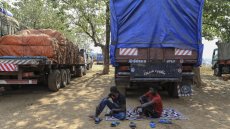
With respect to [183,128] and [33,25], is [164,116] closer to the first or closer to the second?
[183,128]

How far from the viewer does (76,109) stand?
1047 cm

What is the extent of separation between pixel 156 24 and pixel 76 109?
3.57 m

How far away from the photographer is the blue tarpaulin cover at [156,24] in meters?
11.2

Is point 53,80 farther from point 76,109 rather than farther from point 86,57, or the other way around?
point 86,57

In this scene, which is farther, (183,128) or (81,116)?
(81,116)

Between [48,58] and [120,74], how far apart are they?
9.93 ft

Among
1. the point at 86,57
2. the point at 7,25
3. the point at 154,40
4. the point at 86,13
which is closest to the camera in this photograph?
the point at 154,40

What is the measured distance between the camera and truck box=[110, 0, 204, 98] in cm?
1106

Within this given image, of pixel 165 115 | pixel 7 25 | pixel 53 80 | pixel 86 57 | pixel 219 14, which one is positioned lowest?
pixel 165 115

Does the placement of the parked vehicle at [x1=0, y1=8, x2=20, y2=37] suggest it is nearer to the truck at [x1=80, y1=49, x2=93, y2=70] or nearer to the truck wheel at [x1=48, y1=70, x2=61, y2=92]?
the truck wheel at [x1=48, y1=70, x2=61, y2=92]

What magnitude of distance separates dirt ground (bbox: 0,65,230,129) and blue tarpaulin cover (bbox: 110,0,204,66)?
5.37ft

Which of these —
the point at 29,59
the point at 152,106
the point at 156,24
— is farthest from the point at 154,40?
the point at 29,59

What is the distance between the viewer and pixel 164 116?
9.23 meters

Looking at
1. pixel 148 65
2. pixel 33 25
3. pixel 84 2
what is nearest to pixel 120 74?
pixel 148 65
